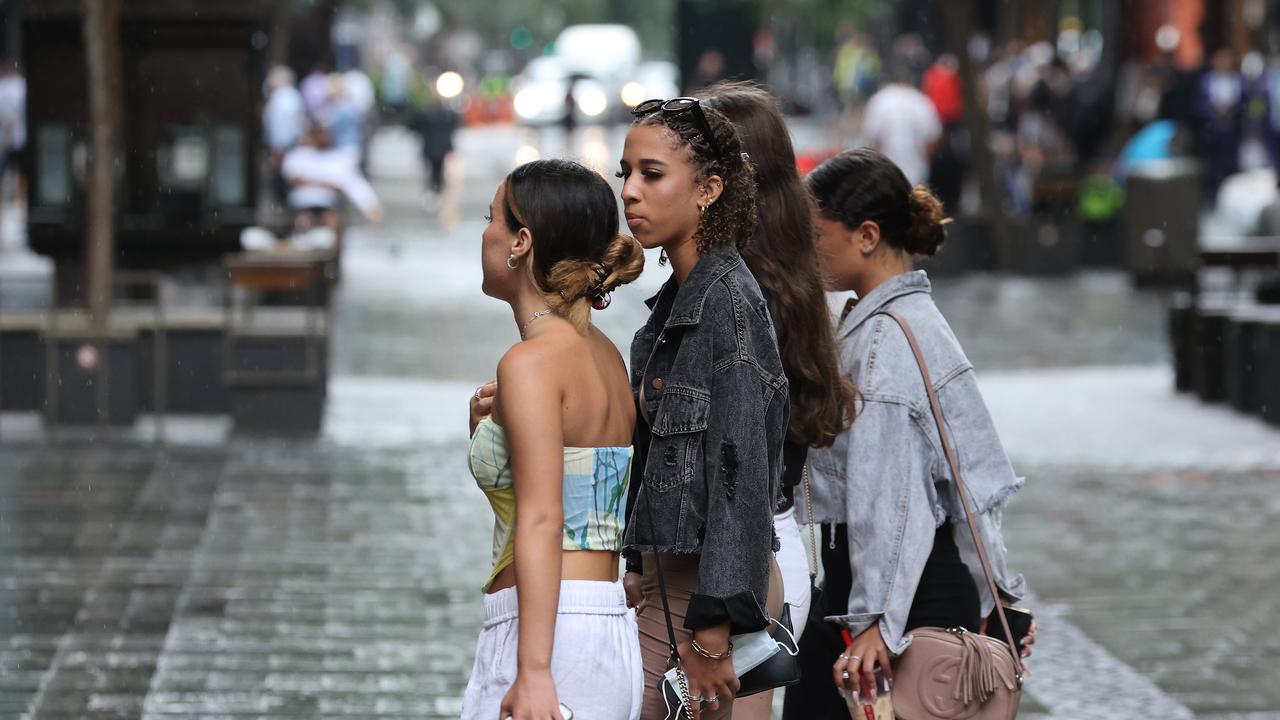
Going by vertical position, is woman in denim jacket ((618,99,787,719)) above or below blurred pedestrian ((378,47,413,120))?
below

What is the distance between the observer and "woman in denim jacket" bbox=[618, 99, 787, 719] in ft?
11.2

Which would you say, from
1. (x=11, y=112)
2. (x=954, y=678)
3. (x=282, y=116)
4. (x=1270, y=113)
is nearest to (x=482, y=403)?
(x=954, y=678)

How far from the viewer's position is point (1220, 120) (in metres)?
26.1

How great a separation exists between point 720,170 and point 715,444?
509 millimetres

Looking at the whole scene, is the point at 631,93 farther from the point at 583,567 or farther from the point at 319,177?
the point at 583,567

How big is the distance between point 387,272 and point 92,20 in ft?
31.8

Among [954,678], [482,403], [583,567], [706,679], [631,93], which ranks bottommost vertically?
[954,678]

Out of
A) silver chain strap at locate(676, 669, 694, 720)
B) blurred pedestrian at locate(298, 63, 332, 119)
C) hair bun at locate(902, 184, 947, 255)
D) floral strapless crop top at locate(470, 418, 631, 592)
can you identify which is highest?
blurred pedestrian at locate(298, 63, 332, 119)

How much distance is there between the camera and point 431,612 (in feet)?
24.1

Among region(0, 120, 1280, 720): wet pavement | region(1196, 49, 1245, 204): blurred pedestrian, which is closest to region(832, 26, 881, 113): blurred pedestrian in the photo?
region(1196, 49, 1245, 204): blurred pedestrian

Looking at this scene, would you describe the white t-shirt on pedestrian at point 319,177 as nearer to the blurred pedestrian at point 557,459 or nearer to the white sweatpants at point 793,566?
the white sweatpants at point 793,566

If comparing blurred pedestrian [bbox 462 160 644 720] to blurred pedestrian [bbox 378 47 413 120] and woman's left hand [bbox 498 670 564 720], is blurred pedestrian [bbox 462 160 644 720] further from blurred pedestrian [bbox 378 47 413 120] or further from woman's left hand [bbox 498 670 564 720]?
blurred pedestrian [bbox 378 47 413 120]

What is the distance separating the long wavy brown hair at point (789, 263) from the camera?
3775mm

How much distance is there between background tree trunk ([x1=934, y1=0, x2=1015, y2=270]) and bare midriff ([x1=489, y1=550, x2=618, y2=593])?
1762 centimetres
